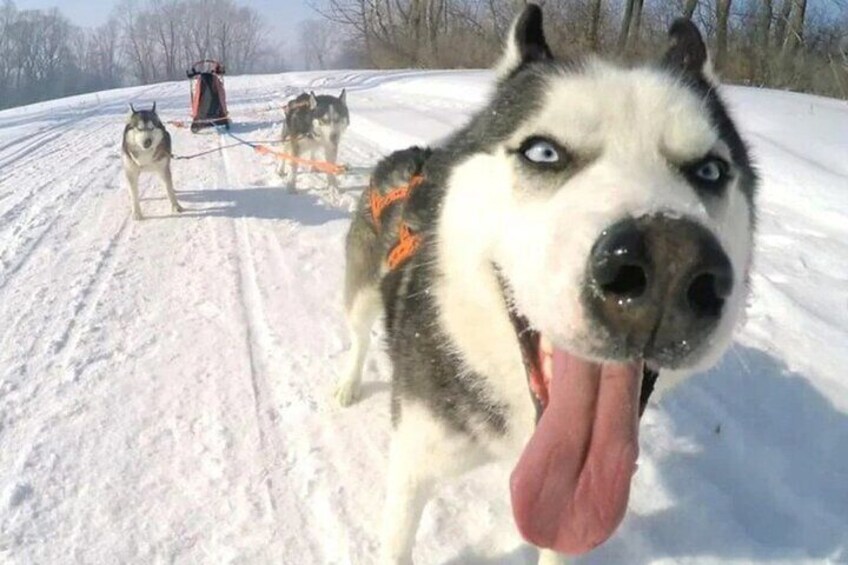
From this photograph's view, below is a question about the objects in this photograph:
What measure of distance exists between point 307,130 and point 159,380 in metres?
4.95

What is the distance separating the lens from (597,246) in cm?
109

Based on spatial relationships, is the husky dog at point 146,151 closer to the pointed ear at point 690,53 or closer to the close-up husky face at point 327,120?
the close-up husky face at point 327,120

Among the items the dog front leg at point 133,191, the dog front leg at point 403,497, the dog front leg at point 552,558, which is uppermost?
the dog front leg at point 133,191

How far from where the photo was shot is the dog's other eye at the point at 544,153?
141cm

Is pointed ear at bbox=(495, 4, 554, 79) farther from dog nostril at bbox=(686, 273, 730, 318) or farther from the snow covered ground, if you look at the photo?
dog nostril at bbox=(686, 273, 730, 318)

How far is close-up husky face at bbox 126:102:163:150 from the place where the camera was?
19.8 feet

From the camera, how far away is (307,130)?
7.44 m

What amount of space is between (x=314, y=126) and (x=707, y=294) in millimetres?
6717

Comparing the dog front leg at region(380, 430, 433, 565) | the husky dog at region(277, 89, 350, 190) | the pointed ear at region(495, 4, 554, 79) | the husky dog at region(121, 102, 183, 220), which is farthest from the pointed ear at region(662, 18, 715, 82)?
the husky dog at region(277, 89, 350, 190)

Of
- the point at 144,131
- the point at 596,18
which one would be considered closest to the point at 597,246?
the point at 144,131

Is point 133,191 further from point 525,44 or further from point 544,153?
point 544,153

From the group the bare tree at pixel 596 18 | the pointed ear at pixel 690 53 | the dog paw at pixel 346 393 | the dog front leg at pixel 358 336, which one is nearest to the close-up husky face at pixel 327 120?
the dog front leg at pixel 358 336

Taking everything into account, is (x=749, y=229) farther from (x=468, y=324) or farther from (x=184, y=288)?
(x=184, y=288)

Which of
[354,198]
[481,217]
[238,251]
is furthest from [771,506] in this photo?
[354,198]
